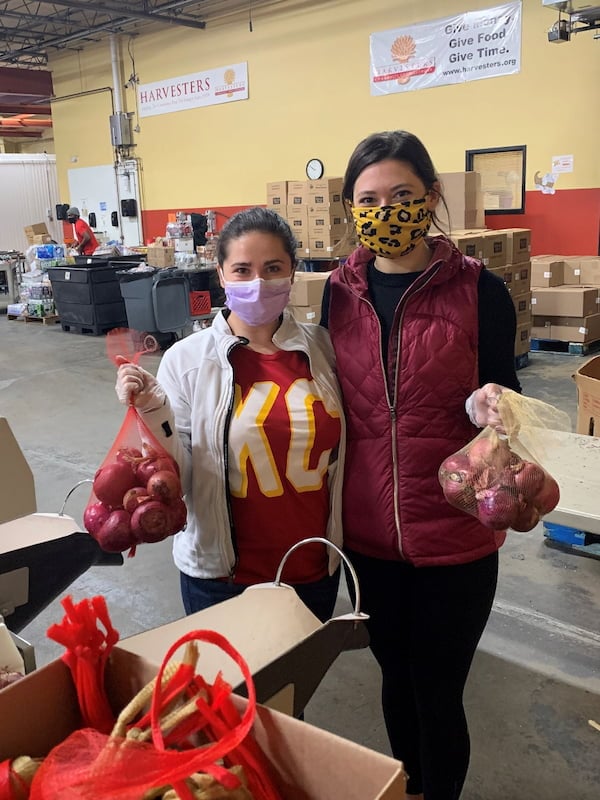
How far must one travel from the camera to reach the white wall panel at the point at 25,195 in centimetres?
1625

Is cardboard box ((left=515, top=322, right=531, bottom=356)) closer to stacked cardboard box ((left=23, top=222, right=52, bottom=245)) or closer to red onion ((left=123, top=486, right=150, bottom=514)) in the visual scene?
red onion ((left=123, top=486, right=150, bottom=514))

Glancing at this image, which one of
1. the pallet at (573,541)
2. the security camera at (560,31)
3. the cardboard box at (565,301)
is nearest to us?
the pallet at (573,541)

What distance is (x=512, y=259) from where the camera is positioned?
6.33 meters

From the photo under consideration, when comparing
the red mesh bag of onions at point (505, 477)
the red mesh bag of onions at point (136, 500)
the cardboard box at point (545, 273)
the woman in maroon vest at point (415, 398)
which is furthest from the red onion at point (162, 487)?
the cardboard box at point (545, 273)

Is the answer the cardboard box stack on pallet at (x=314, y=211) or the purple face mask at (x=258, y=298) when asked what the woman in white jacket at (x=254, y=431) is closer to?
the purple face mask at (x=258, y=298)

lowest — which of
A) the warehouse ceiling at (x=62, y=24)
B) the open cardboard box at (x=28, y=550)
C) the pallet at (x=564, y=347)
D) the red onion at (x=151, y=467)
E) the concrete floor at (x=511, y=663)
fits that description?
the concrete floor at (x=511, y=663)

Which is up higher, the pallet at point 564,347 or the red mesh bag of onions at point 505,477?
the red mesh bag of onions at point 505,477

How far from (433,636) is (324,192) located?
21.3ft

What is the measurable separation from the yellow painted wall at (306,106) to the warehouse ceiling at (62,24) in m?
0.19

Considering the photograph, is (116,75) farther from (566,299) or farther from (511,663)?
(511,663)

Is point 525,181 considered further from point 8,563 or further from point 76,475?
point 8,563

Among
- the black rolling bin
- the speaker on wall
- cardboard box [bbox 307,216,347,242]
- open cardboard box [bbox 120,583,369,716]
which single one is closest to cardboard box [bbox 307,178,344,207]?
cardboard box [bbox 307,216,347,242]

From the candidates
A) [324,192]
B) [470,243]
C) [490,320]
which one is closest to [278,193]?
[324,192]

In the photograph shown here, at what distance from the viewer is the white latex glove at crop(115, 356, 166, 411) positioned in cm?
131
